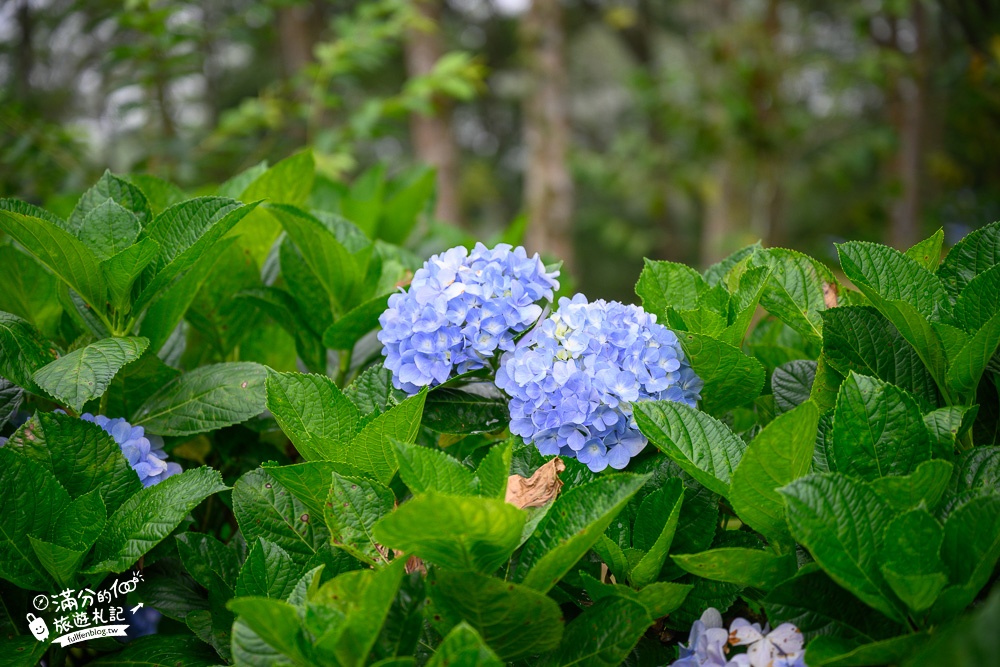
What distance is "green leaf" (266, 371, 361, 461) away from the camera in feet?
3.36

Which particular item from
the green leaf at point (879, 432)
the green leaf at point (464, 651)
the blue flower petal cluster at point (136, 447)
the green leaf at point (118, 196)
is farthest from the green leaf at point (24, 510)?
the green leaf at point (879, 432)

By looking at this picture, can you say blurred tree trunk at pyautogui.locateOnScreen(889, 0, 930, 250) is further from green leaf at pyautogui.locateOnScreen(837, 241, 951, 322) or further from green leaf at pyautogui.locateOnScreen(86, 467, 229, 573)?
green leaf at pyautogui.locateOnScreen(86, 467, 229, 573)

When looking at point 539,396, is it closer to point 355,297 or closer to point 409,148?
point 355,297

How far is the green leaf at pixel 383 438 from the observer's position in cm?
97

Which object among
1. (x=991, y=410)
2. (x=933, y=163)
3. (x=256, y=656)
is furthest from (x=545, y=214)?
(x=256, y=656)

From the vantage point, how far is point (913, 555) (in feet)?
2.62

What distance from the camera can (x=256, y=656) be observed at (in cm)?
82

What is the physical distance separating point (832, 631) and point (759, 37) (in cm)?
623

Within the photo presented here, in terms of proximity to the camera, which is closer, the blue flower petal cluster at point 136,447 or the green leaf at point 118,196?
the blue flower petal cluster at point 136,447

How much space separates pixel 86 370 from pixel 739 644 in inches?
34.4

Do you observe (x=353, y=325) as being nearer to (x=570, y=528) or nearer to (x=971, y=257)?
(x=570, y=528)

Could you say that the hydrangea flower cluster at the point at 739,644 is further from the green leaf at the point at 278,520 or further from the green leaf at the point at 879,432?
the green leaf at the point at 278,520

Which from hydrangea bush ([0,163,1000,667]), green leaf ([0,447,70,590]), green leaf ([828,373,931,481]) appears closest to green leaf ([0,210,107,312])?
hydrangea bush ([0,163,1000,667])

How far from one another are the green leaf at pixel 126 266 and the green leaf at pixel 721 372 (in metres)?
0.74
